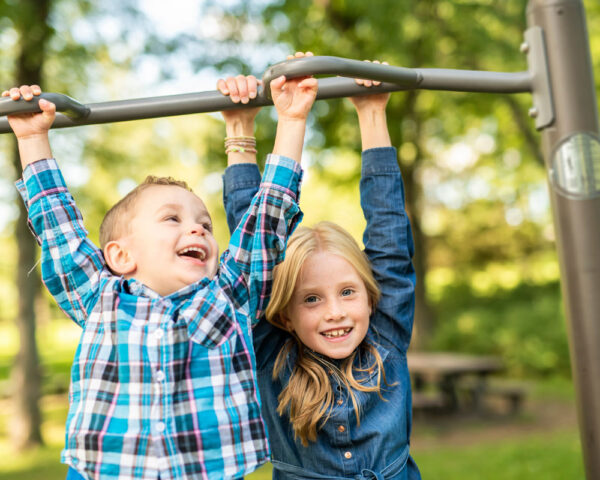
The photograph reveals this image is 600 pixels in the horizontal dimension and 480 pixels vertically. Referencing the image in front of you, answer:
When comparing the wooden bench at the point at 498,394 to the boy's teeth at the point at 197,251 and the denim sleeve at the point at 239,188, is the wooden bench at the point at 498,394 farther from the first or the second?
the boy's teeth at the point at 197,251

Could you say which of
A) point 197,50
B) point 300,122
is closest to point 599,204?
point 300,122

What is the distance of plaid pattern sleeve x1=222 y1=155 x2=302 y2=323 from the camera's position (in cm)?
162

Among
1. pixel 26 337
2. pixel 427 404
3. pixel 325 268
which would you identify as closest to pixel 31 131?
pixel 325 268

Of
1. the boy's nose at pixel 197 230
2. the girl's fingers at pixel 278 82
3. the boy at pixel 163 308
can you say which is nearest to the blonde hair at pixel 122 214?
the boy at pixel 163 308

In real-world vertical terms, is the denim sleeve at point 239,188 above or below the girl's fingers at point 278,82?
below

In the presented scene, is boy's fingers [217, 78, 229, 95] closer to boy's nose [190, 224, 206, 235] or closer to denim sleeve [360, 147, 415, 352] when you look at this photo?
boy's nose [190, 224, 206, 235]

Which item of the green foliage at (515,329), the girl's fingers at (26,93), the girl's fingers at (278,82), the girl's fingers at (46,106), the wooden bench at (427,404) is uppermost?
the girl's fingers at (26,93)

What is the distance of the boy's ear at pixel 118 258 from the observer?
1.70m

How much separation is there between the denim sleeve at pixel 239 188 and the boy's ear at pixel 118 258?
41cm

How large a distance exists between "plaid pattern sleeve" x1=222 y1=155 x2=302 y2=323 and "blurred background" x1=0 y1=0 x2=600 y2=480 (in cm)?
347

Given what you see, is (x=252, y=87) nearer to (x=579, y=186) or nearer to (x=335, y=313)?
(x=335, y=313)

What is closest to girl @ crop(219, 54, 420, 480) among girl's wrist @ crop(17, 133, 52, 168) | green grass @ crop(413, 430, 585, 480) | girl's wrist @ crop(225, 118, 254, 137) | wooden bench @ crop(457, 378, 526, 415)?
girl's wrist @ crop(225, 118, 254, 137)

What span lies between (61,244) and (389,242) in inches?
37.6

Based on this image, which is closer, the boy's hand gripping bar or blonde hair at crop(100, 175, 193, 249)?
the boy's hand gripping bar
